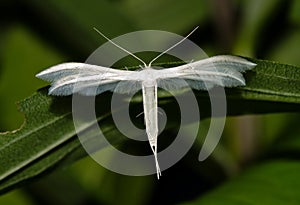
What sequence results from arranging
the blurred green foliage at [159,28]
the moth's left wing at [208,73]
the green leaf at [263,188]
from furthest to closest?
the blurred green foliage at [159,28]
the green leaf at [263,188]
the moth's left wing at [208,73]

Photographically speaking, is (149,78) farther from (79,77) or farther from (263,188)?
(263,188)

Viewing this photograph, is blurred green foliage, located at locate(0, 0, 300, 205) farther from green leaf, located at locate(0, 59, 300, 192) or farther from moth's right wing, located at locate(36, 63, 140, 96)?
moth's right wing, located at locate(36, 63, 140, 96)

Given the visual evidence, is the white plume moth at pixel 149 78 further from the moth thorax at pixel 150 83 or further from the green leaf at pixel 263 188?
the green leaf at pixel 263 188

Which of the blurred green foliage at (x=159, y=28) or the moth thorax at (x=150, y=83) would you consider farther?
the blurred green foliage at (x=159, y=28)

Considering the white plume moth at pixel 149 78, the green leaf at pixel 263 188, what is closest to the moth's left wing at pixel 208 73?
the white plume moth at pixel 149 78

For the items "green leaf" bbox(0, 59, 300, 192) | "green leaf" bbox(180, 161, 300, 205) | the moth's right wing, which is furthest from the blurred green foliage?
the moth's right wing

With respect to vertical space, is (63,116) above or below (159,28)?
below

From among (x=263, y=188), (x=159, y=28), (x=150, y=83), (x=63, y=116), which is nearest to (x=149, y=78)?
(x=150, y=83)
